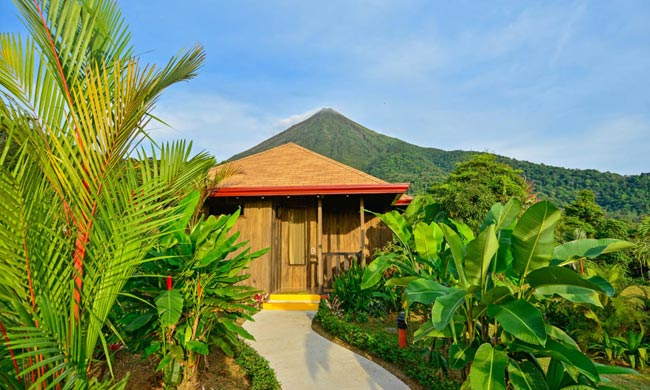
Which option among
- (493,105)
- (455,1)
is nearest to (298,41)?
(455,1)

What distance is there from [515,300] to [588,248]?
0.93 meters

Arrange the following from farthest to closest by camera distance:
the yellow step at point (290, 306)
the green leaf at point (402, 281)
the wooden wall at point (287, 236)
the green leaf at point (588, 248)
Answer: the wooden wall at point (287, 236) < the yellow step at point (290, 306) < the green leaf at point (402, 281) < the green leaf at point (588, 248)

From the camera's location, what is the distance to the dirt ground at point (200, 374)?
3.45 metres

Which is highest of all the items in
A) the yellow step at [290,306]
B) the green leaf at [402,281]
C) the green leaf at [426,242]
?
the green leaf at [426,242]

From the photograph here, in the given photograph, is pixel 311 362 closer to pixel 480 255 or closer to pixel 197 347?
pixel 197 347

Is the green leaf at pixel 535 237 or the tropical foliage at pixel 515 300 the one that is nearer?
the tropical foliage at pixel 515 300

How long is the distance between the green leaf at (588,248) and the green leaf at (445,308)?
3.57 feet

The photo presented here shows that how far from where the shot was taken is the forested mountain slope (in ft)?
115

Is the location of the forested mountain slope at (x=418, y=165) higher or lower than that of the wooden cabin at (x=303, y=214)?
higher

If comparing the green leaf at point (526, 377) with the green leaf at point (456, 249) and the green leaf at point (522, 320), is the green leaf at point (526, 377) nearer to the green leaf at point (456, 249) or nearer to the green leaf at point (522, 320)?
the green leaf at point (522, 320)

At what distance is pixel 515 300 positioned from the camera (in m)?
2.31

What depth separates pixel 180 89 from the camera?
2293 mm

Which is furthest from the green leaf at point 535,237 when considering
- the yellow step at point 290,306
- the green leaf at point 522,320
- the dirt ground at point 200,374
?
the yellow step at point 290,306

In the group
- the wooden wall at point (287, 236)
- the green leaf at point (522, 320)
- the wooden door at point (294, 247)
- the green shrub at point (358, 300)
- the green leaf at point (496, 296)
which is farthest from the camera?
the wooden door at point (294, 247)
